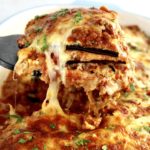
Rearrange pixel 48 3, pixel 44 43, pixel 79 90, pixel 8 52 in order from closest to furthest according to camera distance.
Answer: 1. pixel 44 43
2. pixel 79 90
3. pixel 8 52
4. pixel 48 3

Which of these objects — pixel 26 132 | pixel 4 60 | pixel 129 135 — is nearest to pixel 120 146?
pixel 129 135

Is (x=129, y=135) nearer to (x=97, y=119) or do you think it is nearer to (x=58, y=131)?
(x=97, y=119)

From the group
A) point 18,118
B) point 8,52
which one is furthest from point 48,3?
point 18,118

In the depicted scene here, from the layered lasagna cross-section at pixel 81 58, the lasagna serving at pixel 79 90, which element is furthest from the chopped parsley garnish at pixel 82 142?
the layered lasagna cross-section at pixel 81 58

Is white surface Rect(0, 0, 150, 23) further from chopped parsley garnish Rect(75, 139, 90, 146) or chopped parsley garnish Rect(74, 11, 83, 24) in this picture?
chopped parsley garnish Rect(75, 139, 90, 146)

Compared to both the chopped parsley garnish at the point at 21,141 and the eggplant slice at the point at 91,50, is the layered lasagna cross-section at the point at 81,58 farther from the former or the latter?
the chopped parsley garnish at the point at 21,141

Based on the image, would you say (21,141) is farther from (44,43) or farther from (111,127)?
(44,43)
